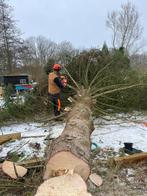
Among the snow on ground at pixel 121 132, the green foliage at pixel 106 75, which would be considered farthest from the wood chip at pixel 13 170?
the green foliage at pixel 106 75

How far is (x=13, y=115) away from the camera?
26.7 feet

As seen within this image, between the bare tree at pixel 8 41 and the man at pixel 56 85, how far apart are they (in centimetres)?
1674

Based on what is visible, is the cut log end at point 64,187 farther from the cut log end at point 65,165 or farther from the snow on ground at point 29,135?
the snow on ground at point 29,135

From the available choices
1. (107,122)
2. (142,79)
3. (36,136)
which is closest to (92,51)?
(142,79)

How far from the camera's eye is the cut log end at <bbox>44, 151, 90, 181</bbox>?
9.45 feet

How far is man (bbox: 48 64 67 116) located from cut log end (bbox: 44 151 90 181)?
4737 millimetres

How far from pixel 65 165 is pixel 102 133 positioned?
350cm

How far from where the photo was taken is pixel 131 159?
457 centimetres

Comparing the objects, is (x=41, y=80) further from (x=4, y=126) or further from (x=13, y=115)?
(x=4, y=126)

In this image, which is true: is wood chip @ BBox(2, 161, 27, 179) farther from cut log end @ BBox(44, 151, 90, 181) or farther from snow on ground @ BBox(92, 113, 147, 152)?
snow on ground @ BBox(92, 113, 147, 152)

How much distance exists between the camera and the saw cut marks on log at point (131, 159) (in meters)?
4.44

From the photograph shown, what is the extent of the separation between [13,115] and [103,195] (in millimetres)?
4973

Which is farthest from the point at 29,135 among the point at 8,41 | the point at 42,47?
the point at 42,47

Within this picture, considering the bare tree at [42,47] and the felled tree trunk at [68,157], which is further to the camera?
the bare tree at [42,47]
